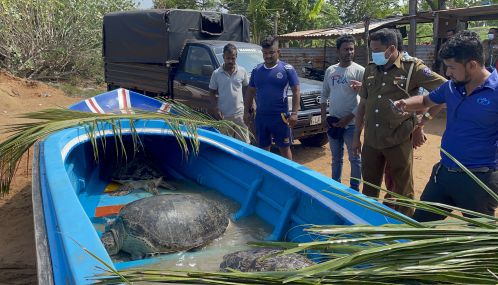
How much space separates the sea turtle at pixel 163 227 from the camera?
303 cm

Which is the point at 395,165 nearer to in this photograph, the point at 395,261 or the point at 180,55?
the point at 395,261

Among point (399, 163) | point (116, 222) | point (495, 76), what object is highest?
point (495, 76)

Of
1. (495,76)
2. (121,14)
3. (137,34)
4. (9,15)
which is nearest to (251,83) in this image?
(495,76)

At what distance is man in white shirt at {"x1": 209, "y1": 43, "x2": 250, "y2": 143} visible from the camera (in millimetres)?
5336

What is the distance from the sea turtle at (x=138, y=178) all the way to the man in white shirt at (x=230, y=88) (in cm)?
108

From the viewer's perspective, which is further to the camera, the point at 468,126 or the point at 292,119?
the point at 292,119

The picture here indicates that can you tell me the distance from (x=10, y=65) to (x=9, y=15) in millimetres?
1715

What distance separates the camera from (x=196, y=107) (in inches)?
280

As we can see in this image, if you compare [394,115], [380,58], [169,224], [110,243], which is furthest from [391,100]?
[110,243]

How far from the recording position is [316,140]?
728cm

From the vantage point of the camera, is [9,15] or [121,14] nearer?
[121,14]

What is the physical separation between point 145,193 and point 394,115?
256 centimetres

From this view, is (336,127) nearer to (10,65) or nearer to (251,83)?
(251,83)

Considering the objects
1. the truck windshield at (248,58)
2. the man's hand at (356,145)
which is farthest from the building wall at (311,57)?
the man's hand at (356,145)
